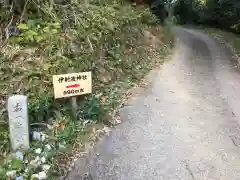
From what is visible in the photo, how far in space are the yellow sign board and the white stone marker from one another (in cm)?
67

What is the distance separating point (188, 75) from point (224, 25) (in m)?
13.9

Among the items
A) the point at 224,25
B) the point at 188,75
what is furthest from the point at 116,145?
the point at 224,25

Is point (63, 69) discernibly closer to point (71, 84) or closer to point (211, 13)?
point (71, 84)

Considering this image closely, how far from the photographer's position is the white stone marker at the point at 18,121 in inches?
152

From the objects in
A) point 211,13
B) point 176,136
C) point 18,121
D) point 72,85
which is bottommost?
point 176,136

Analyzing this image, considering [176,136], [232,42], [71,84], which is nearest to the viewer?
[71,84]

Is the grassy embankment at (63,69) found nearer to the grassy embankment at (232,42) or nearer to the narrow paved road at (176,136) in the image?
the narrow paved road at (176,136)

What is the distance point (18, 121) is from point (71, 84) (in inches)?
40.5

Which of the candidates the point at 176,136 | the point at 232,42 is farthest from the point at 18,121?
the point at 232,42

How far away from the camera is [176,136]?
5066 millimetres

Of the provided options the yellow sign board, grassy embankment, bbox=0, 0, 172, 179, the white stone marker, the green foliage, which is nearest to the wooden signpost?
the yellow sign board

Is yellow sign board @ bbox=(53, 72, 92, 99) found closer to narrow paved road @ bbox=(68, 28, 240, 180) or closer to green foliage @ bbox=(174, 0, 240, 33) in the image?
narrow paved road @ bbox=(68, 28, 240, 180)

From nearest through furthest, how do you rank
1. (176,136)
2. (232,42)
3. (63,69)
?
(176,136)
(63,69)
(232,42)

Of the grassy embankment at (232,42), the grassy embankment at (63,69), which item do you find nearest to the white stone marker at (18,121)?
the grassy embankment at (63,69)
